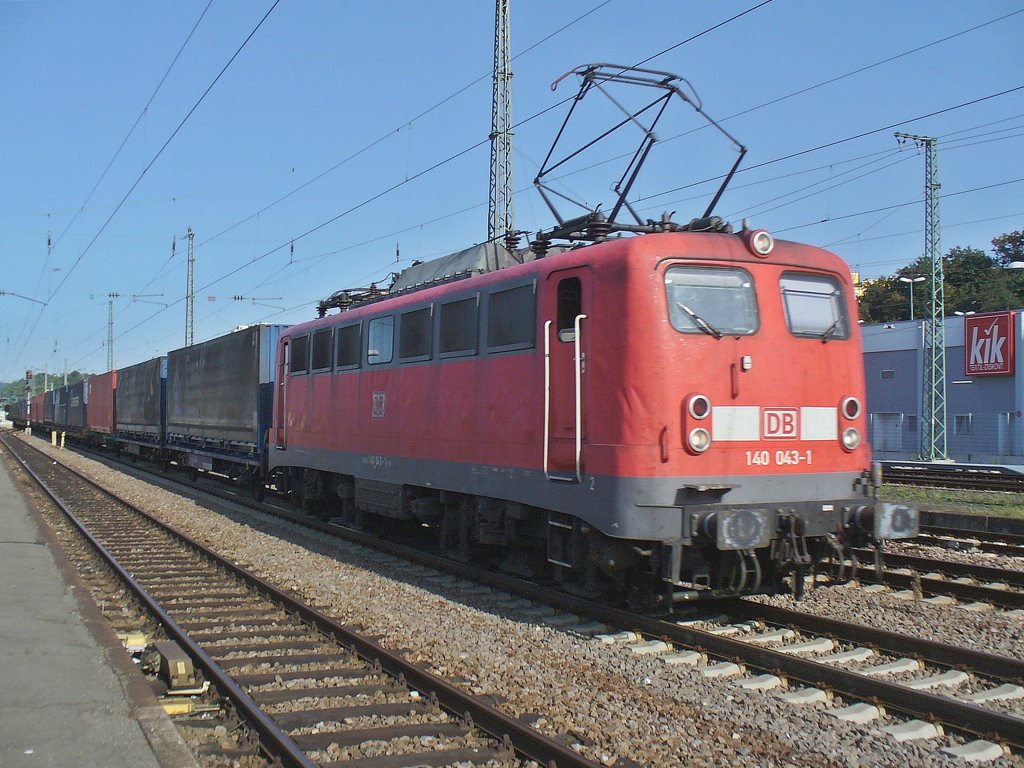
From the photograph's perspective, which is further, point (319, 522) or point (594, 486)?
point (319, 522)

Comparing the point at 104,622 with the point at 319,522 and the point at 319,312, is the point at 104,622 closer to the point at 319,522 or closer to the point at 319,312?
the point at 319,522

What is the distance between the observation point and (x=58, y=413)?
2172 inches

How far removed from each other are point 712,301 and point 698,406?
36.8 inches

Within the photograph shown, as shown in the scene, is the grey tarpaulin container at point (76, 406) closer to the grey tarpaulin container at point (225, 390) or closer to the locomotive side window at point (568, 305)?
the grey tarpaulin container at point (225, 390)

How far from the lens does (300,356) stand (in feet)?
48.9

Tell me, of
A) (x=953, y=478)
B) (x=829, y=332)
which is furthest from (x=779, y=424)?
(x=953, y=478)

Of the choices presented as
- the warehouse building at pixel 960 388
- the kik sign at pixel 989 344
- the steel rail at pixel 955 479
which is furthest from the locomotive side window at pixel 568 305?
the kik sign at pixel 989 344

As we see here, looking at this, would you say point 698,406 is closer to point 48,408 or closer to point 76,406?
point 76,406

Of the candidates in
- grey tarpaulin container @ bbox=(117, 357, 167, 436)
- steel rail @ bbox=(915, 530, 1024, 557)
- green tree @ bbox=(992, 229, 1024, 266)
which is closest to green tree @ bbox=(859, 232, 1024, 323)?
green tree @ bbox=(992, 229, 1024, 266)

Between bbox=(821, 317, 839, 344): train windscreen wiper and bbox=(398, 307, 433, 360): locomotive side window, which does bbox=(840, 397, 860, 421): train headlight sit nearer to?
bbox=(821, 317, 839, 344): train windscreen wiper

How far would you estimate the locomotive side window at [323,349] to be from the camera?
13.6 metres

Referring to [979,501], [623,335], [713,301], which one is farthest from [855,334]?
[979,501]

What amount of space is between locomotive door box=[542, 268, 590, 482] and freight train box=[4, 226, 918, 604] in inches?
0.7

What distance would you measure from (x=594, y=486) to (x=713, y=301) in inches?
71.6
